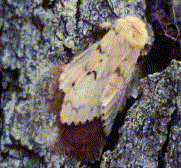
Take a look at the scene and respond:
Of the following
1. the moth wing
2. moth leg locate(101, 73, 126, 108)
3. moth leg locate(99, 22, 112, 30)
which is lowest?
moth leg locate(101, 73, 126, 108)

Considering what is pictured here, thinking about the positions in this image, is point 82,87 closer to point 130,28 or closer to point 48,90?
point 48,90

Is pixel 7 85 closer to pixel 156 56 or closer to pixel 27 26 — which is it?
pixel 27 26

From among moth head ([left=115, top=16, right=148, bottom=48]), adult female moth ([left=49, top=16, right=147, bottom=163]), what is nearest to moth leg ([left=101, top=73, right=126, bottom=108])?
adult female moth ([left=49, top=16, right=147, bottom=163])

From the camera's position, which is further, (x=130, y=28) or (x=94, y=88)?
(x=130, y=28)

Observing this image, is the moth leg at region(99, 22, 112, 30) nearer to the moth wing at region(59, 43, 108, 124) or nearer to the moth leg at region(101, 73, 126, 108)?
the moth wing at region(59, 43, 108, 124)

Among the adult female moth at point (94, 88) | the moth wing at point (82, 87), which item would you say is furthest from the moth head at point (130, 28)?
the moth wing at point (82, 87)

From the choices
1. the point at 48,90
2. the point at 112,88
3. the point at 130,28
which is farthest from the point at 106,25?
the point at 48,90
